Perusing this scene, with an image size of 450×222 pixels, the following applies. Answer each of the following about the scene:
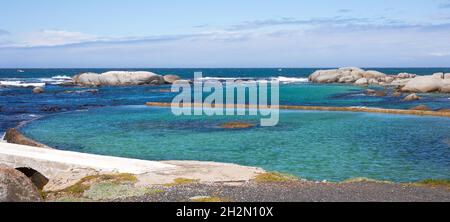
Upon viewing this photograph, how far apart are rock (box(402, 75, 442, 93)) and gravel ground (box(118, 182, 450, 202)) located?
66.1 m

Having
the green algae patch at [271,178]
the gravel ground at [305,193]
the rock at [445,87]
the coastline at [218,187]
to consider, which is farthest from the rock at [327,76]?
the gravel ground at [305,193]

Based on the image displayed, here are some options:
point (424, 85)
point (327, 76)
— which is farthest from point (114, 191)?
point (327, 76)

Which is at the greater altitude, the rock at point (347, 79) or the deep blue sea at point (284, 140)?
the rock at point (347, 79)

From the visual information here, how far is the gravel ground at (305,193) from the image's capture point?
49.3 feet

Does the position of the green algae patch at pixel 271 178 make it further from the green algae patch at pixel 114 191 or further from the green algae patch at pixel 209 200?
the green algae patch at pixel 114 191

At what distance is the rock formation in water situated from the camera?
7894cm

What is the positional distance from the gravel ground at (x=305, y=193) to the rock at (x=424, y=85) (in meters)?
66.1

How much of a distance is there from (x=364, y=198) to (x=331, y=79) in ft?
353

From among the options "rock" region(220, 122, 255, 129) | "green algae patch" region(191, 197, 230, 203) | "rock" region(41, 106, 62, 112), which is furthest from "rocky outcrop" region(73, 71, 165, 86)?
"green algae patch" region(191, 197, 230, 203)

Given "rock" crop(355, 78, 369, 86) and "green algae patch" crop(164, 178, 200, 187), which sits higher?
"green algae patch" crop(164, 178, 200, 187)

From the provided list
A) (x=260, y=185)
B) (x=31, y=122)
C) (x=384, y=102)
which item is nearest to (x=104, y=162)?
(x=260, y=185)

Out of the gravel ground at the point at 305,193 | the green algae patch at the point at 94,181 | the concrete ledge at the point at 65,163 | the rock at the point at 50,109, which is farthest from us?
the rock at the point at 50,109

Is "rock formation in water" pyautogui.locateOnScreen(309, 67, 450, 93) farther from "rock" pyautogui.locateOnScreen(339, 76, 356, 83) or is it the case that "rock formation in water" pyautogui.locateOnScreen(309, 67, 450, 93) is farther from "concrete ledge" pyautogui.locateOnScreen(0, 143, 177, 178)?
"concrete ledge" pyautogui.locateOnScreen(0, 143, 177, 178)
